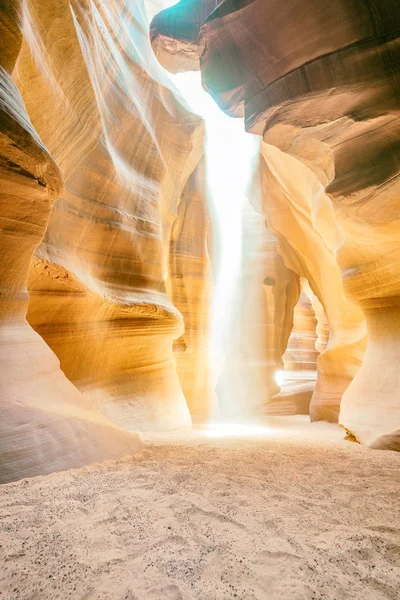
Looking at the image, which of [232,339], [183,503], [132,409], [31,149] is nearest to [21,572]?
[183,503]

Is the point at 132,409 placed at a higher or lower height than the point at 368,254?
Answer: lower

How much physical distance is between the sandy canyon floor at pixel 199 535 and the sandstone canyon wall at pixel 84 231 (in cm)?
64

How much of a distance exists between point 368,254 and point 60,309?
4.55m

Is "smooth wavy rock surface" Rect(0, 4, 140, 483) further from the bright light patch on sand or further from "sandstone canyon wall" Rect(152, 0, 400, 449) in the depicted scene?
"sandstone canyon wall" Rect(152, 0, 400, 449)

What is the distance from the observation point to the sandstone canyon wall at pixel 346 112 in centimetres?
405

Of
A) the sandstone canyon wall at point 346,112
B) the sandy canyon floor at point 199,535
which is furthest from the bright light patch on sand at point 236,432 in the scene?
the sandy canyon floor at point 199,535

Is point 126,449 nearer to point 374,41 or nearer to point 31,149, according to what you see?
point 31,149

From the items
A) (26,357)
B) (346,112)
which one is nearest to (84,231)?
(26,357)

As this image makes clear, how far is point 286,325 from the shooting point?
54.9ft

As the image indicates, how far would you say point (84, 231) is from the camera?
18.6 ft

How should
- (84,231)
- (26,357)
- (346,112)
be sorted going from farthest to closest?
(84,231) → (346,112) → (26,357)

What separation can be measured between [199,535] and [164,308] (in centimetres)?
530

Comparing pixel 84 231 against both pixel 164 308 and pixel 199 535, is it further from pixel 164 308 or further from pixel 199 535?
pixel 199 535

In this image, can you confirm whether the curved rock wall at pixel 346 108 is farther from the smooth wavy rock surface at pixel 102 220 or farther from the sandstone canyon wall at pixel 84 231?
the sandstone canyon wall at pixel 84 231
